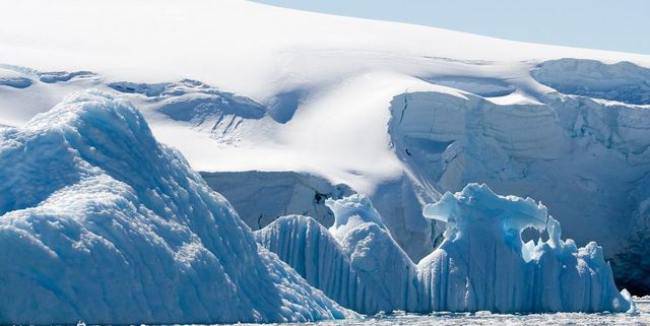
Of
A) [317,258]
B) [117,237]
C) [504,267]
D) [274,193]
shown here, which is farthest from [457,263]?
[117,237]

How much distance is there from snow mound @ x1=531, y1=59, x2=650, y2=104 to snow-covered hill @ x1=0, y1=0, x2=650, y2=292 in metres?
0.04

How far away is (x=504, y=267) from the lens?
24.0 metres

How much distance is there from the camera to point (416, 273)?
23578 mm

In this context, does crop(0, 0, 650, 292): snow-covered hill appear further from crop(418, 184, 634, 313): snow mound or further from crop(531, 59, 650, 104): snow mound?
crop(418, 184, 634, 313): snow mound

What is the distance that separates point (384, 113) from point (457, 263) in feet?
29.4

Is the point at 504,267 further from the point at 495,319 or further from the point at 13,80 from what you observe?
the point at 13,80

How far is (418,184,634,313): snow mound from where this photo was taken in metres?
23.6

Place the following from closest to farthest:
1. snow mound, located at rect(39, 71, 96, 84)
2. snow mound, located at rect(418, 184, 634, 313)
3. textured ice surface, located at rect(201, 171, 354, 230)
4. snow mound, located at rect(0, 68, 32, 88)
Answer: snow mound, located at rect(418, 184, 634, 313) → textured ice surface, located at rect(201, 171, 354, 230) → snow mound, located at rect(0, 68, 32, 88) → snow mound, located at rect(39, 71, 96, 84)

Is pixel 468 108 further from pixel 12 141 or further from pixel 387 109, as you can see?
pixel 12 141

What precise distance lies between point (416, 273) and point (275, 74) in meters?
12.9

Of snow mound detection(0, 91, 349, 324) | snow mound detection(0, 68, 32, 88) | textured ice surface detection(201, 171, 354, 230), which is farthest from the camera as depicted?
snow mound detection(0, 68, 32, 88)

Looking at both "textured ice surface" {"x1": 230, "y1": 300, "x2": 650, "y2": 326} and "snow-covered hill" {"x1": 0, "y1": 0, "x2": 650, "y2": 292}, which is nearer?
"textured ice surface" {"x1": 230, "y1": 300, "x2": 650, "y2": 326}

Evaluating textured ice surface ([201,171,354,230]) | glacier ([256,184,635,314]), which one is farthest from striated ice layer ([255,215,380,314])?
textured ice surface ([201,171,354,230])

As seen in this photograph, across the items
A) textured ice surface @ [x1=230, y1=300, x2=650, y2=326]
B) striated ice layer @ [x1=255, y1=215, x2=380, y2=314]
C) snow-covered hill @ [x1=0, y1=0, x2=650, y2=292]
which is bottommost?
textured ice surface @ [x1=230, y1=300, x2=650, y2=326]
